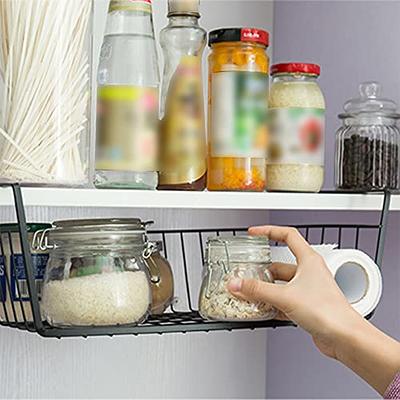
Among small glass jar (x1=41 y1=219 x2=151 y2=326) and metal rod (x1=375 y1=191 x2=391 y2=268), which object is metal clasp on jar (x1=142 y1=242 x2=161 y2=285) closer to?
small glass jar (x1=41 y1=219 x2=151 y2=326)

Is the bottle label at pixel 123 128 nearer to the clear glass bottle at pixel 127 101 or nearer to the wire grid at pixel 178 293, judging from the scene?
the clear glass bottle at pixel 127 101

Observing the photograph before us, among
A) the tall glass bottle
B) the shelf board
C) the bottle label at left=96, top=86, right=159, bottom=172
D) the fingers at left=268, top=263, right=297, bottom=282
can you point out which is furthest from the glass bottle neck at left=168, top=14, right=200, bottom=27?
the fingers at left=268, top=263, right=297, bottom=282

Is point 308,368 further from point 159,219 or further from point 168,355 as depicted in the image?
point 159,219

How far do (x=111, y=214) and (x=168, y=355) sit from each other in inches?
10.2

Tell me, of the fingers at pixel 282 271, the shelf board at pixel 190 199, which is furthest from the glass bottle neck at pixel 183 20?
the fingers at pixel 282 271

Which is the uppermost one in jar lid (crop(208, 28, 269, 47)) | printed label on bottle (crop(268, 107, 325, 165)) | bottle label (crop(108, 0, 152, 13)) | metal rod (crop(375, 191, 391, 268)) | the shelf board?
bottle label (crop(108, 0, 152, 13))

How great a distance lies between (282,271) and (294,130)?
194mm

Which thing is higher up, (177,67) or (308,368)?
(177,67)

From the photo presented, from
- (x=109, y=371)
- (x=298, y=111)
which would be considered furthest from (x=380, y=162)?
(x=109, y=371)

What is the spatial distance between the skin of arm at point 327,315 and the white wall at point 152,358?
35 cm

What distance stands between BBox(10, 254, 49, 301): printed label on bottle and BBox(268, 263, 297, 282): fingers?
295 mm

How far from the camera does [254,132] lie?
1.32m

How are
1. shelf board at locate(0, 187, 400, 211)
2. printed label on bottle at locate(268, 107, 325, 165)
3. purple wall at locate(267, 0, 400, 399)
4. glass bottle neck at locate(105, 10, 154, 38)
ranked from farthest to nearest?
purple wall at locate(267, 0, 400, 399) < printed label on bottle at locate(268, 107, 325, 165) < glass bottle neck at locate(105, 10, 154, 38) < shelf board at locate(0, 187, 400, 211)

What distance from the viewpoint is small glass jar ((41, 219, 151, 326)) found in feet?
3.88
